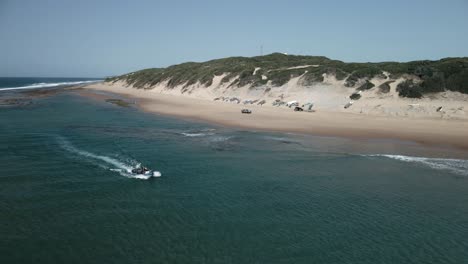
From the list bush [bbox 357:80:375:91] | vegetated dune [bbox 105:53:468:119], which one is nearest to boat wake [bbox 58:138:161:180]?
vegetated dune [bbox 105:53:468:119]

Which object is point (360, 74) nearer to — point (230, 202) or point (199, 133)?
point (199, 133)

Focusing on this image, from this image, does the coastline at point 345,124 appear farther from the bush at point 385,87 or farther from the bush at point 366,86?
the bush at point 366,86

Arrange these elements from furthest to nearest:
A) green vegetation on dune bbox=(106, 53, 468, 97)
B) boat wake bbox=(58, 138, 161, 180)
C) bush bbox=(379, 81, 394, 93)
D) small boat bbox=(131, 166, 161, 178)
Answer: bush bbox=(379, 81, 394, 93) < green vegetation on dune bbox=(106, 53, 468, 97) < boat wake bbox=(58, 138, 161, 180) < small boat bbox=(131, 166, 161, 178)

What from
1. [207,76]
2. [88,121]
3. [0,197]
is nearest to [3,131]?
[88,121]

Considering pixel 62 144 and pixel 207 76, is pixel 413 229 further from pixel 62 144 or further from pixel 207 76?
pixel 207 76

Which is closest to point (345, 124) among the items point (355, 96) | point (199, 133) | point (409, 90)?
point (355, 96)

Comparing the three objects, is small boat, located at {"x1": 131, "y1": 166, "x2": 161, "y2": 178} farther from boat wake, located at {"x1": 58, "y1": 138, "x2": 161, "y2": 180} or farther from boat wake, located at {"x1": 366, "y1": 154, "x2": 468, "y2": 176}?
boat wake, located at {"x1": 366, "y1": 154, "x2": 468, "y2": 176}
